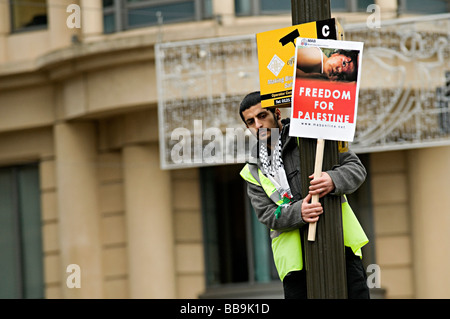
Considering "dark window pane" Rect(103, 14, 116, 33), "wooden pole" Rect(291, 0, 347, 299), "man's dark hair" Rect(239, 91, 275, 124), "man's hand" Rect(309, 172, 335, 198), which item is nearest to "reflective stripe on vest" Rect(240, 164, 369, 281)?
"wooden pole" Rect(291, 0, 347, 299)

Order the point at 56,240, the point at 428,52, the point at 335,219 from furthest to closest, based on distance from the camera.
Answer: the point at 56,240 < the point at 428,52 < the point at 335,219

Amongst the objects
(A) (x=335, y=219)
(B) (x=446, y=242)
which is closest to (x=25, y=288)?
(B) (x=446, y=242)

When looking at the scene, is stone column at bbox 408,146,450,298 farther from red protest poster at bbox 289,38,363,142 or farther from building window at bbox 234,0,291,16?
red protest poster at bbox 289,38,363,142

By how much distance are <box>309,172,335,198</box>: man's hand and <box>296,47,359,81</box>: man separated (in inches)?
20.3

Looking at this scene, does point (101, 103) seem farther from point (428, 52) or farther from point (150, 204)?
point (428, 52)

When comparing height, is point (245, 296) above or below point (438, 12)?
below

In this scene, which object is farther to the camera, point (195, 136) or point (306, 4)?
point (195, 136)

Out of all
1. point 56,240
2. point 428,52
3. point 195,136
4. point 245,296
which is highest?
point 428,52

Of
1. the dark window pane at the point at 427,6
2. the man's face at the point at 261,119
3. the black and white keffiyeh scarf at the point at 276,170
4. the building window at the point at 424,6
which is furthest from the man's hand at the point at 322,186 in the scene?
the dark window pane at the point at 427,6

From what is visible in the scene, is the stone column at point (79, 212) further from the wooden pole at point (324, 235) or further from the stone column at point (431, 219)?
the wooden pole at point (324, 235)

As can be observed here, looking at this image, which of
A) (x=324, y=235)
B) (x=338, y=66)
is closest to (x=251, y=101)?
(x=338, y=66)

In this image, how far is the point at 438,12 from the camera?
13.8 metres

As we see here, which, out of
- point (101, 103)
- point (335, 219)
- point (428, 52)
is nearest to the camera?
point (335, 219)

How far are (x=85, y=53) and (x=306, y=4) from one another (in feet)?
29.7
